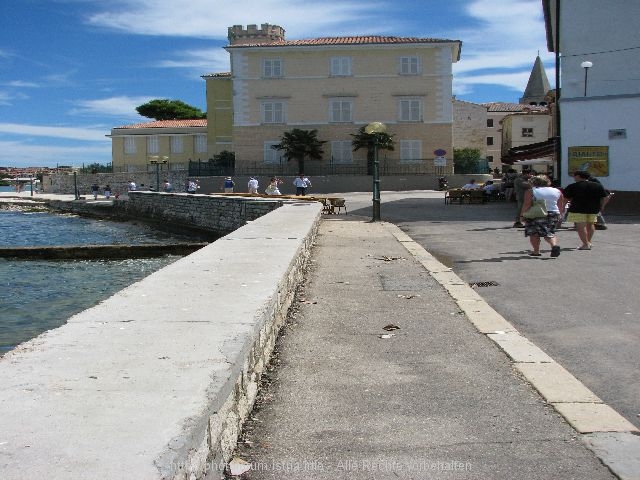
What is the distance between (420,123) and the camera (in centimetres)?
5116

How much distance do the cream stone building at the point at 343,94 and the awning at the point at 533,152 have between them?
20.7 meters

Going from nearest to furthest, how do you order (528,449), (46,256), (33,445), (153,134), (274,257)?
(33,445), (528,449), (274,257), (46,256), (153,134)

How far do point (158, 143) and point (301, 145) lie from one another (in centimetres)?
2079

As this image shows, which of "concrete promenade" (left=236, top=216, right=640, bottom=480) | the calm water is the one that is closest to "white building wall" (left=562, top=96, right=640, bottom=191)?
the calm water

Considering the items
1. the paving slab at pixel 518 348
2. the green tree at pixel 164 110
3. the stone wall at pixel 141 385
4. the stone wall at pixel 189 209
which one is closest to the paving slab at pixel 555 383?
the paving slab at pixel 518 348

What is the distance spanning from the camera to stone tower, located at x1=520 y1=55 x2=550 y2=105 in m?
107

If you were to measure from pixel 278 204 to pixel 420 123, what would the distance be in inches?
1193

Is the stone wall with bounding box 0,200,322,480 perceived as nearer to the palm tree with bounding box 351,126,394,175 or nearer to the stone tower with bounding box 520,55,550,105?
the palm tree with bounding box 351,126,394,175

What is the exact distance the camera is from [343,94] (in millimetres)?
51562

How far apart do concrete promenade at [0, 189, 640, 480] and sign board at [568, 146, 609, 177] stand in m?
17.3

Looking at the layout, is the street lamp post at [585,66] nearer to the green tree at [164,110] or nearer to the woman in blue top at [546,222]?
the woman in blue top at [546,222]

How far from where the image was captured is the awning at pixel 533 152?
89.9 feet

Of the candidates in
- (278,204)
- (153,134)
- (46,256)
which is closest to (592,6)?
(278,204)

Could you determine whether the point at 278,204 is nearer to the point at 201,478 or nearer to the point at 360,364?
the point at 360,364
